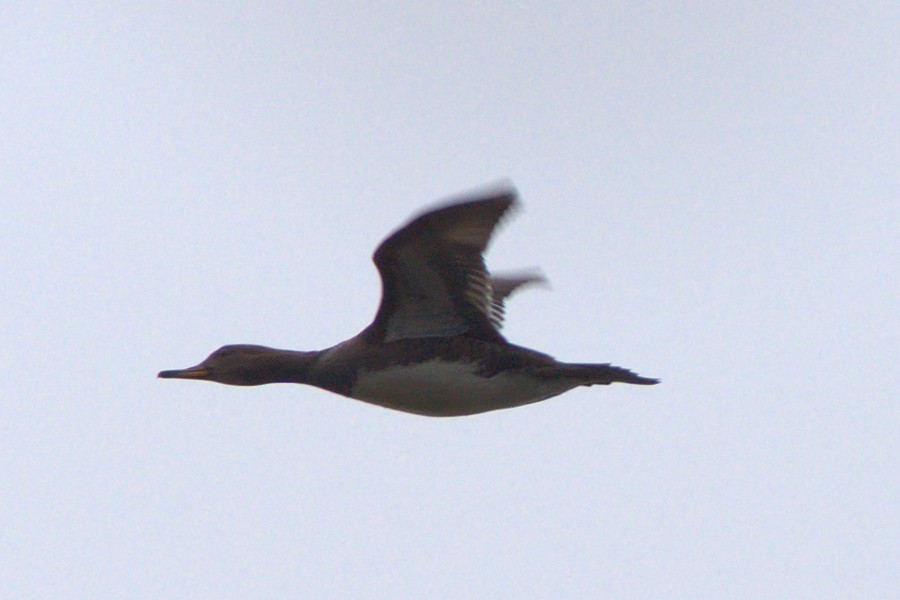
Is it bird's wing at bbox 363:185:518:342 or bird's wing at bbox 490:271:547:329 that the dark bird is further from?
bird's wing at bbox 490:271:547:329

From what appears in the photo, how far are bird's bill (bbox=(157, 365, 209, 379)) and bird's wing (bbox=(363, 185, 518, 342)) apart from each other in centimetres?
154

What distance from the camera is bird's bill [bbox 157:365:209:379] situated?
13.1 m

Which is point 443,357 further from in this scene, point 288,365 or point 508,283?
point 508,283

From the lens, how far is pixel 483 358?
1220cm

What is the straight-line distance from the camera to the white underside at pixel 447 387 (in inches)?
479

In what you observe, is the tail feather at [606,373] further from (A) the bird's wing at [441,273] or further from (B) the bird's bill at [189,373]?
(B) the bird's bill at [189,373]

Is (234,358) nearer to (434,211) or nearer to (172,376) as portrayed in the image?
(172,376)

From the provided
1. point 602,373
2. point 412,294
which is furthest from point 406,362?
point 602,373

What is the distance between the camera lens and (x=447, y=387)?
39.9 ft

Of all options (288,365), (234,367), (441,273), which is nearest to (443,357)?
(441,273)

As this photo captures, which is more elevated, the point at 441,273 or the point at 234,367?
the point at 441,273

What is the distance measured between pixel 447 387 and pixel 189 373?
86.4 inches

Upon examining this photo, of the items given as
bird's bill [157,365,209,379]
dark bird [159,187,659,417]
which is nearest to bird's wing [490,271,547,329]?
dark bird [159,187,659,417]

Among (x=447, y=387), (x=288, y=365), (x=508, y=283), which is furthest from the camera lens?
(x=508, y=283)
